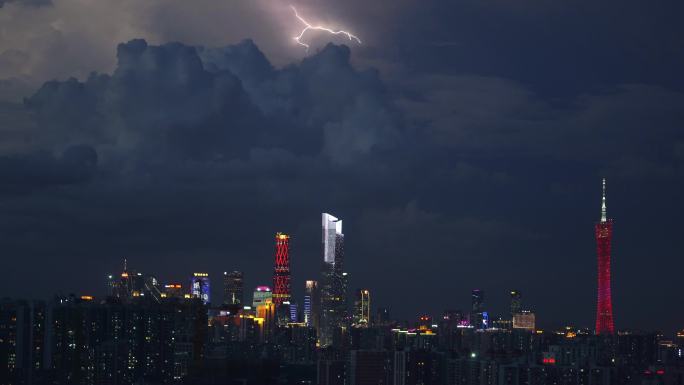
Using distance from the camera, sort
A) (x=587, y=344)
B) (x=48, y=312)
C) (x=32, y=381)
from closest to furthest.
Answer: (x=32, y=381) → (x=48, y=312) → (x=587, y=344)

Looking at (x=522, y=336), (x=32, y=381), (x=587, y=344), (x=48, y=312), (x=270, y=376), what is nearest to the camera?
(x=270, y=376)

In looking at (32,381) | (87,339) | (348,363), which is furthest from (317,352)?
(32,381)

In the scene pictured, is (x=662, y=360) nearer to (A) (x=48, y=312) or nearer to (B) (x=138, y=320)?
(B) (x=138, y=320)

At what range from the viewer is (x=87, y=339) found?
153ft

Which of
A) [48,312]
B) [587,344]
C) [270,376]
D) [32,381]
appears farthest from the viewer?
[587,344]

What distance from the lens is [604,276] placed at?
63188mm

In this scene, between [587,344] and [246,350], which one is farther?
[587,344]

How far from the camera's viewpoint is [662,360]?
184 feet

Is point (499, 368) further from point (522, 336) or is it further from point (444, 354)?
point (522, 336)

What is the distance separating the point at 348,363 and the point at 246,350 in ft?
15.5

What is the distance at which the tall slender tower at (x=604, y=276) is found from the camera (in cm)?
6281

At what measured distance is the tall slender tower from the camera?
6281cm

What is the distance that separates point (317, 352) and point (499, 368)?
1651 cm

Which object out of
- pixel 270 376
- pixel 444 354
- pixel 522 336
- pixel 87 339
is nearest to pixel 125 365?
pixel 87 339
